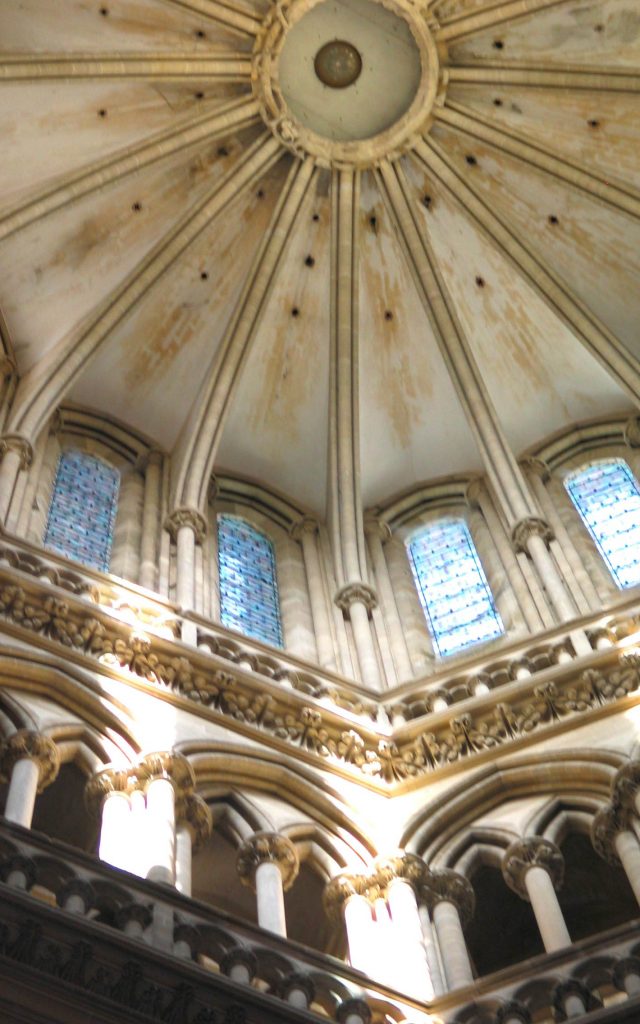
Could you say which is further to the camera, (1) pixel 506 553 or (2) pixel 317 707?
(1) pixel 506 553

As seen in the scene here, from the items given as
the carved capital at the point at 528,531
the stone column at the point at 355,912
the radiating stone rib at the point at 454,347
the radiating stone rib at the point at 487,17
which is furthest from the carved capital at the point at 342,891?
the radiating stone rib at the point at 487,17

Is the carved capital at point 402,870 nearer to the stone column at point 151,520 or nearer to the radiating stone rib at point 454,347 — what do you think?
the stone column at point 151,520

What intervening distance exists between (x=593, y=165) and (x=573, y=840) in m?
10.5

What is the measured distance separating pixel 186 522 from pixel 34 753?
626 cm

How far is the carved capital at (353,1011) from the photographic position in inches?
460

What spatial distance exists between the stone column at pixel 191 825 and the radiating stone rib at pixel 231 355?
256 inches

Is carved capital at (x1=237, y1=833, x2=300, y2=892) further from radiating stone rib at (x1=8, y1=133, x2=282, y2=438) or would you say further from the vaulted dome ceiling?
the vaulted dome ceiling

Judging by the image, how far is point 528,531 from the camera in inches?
786

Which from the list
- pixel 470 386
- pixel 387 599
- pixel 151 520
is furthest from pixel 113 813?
pixel 470 386

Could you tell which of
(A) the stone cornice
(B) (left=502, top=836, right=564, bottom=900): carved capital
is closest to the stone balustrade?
(B) (left=502, top=836, right=564, bottom=900): carved capital

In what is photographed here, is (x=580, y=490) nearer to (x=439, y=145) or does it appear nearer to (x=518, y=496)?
(x=518, y=496)

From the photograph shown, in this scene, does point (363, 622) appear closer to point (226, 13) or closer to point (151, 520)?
point (151, 520)

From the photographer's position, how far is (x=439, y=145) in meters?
23.1

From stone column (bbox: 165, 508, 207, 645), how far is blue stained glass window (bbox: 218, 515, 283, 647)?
527 millimetres
